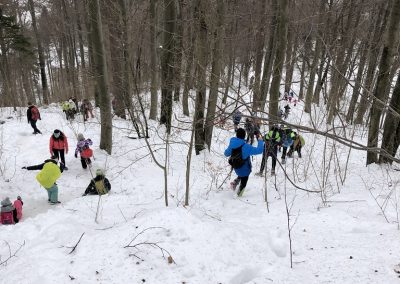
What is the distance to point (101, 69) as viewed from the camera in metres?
9.93

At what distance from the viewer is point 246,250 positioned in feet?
12.6

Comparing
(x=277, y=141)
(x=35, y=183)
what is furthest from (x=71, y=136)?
(x=277, y=141)

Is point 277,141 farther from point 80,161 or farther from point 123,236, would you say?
point 80,161

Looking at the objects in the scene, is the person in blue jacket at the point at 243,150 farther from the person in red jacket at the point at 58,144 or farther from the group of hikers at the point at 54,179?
the person in red jacket at the point at 58,144

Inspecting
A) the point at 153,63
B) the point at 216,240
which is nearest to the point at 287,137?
the point at 216,240

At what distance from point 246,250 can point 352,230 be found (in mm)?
1564

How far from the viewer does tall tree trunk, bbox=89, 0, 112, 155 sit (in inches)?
370

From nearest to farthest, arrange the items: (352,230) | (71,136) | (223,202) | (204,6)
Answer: (352,230)
(223,202)
(204,6)
(71,136)

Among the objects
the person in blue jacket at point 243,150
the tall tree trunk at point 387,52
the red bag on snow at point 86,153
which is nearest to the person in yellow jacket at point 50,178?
the red bag on snow at point 86,153

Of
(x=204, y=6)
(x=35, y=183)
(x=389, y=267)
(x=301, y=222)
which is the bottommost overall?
(x=35, y=183)

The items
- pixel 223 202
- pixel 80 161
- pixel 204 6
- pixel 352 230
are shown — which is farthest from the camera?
pixel 80 161

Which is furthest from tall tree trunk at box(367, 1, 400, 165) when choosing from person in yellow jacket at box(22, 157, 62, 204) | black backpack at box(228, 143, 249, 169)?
person in yellow jacket at box(22, 157, 62, 204)

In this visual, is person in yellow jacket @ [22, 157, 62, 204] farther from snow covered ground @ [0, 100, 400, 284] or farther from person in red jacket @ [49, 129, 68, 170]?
person in red jacket @ [49, 129, 68, 170]

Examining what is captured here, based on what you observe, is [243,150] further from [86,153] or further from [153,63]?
[153,63]
